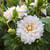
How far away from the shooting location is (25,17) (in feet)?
1.31

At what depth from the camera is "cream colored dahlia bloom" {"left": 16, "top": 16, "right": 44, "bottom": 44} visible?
384 mm

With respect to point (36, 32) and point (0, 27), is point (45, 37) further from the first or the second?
point (0, 27)

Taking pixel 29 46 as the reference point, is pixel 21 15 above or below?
above

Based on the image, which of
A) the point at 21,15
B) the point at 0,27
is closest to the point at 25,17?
the point at 21,15

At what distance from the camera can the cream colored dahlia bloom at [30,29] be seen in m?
0.38

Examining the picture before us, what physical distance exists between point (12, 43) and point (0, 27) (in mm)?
89

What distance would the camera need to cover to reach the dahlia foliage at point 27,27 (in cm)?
39

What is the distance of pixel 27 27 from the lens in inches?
16.1

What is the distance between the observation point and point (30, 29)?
408mm

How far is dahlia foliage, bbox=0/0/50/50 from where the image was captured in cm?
39

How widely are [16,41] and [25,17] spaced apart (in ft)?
0.33

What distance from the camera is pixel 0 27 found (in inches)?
18.2

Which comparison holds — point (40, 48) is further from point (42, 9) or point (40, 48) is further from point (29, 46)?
point (42, 9)

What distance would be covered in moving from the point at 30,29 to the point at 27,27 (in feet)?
0.04
